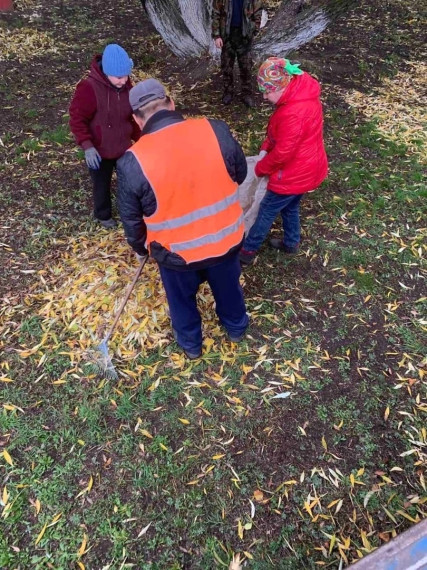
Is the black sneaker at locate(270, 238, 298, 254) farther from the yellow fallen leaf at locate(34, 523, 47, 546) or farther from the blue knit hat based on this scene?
the yellow fallen leaf at locate(34, 523, 47, 546)

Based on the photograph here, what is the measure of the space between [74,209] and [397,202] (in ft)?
11.7

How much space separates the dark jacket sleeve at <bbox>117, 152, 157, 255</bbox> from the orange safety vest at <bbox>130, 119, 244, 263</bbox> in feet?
0.12

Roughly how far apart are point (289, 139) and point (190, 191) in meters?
1.27

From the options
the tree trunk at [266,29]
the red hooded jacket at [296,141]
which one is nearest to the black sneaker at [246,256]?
the red hooded jacket at [296,141]

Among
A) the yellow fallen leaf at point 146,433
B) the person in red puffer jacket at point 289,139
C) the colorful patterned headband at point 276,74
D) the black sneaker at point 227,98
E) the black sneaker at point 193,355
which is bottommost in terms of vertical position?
the yellow fallen leaf at point 146,433

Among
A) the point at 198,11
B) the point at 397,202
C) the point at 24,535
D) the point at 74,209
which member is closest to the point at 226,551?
the point at 24,535

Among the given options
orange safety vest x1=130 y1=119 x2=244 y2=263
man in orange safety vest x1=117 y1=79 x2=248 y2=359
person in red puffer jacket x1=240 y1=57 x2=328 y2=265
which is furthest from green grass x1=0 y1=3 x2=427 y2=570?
orange safety vest x1=130 y1=119 x2=244 y2=263

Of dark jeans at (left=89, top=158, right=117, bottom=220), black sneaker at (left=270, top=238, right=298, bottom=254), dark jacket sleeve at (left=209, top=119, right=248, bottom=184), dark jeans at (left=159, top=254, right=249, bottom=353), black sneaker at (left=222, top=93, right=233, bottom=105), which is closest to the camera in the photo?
dark jacket sleeve at (left=209, top=119, right=248, bottom=184)

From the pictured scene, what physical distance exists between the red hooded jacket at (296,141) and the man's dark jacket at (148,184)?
840 mm

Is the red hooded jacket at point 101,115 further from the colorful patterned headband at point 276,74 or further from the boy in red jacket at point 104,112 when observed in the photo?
the colorful patterned headband at point 276,74

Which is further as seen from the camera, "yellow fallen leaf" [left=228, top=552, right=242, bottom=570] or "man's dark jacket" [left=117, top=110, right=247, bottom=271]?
"yellow fallen leaf" [left=228, top=552, right=242, bottom=570]

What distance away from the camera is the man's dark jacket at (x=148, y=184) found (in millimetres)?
2486

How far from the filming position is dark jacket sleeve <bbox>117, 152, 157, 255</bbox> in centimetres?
247

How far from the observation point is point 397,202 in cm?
516
